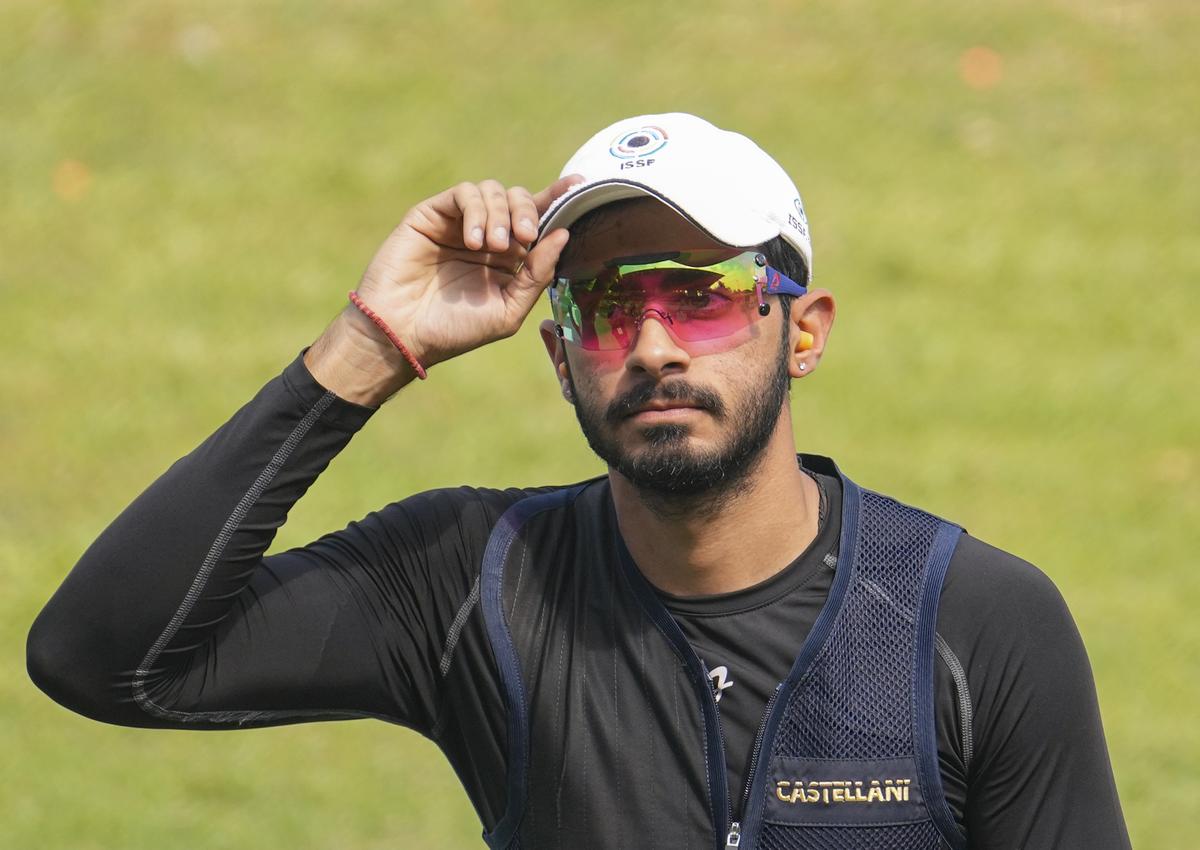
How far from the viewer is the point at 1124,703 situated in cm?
841

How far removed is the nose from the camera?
12.0 feet

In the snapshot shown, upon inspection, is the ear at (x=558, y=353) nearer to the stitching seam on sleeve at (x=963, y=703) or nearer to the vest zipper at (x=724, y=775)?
the vest zipper at (x=724, y=775)

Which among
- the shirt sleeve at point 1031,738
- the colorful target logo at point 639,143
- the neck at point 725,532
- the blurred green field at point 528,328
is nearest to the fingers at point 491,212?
the colorful target logo at point 639,143

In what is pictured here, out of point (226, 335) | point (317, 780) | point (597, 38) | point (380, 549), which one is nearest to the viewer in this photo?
point (380, 549)

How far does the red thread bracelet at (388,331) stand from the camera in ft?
12.3

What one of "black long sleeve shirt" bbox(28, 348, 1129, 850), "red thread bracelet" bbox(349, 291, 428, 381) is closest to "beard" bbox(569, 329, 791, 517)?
"black long sleeve shirt" bbox(28, 348, 1129, 850)

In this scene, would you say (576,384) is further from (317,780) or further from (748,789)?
(317,780)

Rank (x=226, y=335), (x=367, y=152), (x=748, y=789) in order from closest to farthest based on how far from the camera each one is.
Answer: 1. (x=748, y=789)
2. (x=226, y=335)
3. (x=367, y=152)

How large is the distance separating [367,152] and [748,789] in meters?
8.90

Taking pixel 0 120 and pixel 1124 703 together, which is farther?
pixel 0 120

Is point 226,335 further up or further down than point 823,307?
further up

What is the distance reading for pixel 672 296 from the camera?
373 centimetres

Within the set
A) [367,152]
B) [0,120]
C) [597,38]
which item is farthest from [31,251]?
[597,38]

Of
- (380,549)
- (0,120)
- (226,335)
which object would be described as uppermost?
(0,120)
